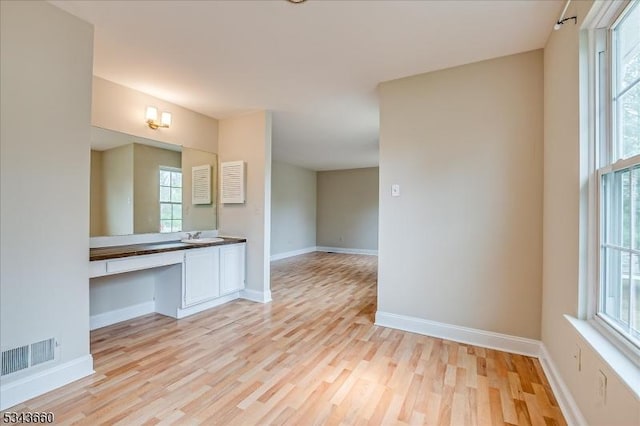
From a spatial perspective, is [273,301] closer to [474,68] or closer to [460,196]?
[460,196]

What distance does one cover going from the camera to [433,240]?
2.68m

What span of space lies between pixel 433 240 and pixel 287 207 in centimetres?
554

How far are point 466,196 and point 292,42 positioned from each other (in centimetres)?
195

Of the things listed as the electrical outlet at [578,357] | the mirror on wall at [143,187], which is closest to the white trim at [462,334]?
→ the electrical outlet at [578,357]

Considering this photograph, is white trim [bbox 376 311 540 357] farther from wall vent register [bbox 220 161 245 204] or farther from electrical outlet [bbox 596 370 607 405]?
wall vent register [bbox 220 161 245 204]

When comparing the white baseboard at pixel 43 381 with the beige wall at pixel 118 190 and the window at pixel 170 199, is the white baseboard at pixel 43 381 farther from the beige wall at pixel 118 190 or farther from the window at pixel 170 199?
the window at pixel 170 199

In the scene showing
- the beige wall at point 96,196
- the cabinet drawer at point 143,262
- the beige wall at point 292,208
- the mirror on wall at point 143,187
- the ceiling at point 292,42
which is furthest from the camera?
the beige wall at point 292,208

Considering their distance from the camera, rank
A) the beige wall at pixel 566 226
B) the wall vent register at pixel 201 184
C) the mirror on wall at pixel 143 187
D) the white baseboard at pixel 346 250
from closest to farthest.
Answer: the beige wall at pixel 566 226
the mirror on wall at pixel 143 187
the wall vent register at pixel 201 184
the white baseboard at pixel 346 250

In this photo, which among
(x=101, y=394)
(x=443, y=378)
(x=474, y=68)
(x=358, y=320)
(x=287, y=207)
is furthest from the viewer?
(x=287, y=207)

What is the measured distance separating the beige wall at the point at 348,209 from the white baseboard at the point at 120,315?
234 inches

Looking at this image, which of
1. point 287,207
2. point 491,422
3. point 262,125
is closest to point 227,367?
point 491,422

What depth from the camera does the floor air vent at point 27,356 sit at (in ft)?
5.49

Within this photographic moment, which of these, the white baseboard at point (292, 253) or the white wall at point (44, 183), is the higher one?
the white wall at point (44, 183)

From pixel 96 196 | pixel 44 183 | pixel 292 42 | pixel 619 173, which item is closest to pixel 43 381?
pixel 44 183
